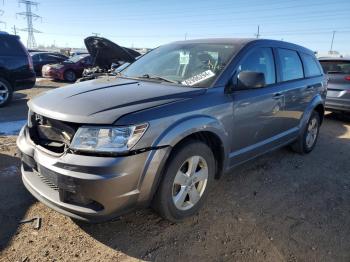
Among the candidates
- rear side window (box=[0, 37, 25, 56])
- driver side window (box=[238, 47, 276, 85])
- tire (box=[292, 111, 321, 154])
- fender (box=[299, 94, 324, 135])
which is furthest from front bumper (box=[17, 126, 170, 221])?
rear side window (box=[0, 37, 25, 56])

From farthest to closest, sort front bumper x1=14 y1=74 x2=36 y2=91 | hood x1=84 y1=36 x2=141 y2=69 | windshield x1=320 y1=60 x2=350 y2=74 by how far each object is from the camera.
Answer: hood x1=84 y1=36 x2=141 y2=69 → front bumper x1=14 y1=74 x2=36 y2=91 → windshield x1=320 y1=60 x2=350 y2=74

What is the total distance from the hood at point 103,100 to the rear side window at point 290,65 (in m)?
1.70

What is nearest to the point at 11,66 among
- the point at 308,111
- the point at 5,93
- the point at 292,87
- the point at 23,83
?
the point at 23,83

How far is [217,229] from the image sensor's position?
3.07 metres

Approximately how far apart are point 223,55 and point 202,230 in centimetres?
181

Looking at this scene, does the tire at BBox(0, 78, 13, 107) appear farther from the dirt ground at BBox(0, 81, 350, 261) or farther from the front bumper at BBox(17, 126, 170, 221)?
the front bumper at BBox(17, 126, 170, 221)

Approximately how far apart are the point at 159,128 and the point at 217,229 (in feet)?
3.81

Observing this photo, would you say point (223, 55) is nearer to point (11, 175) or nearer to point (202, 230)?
point (202, 230)

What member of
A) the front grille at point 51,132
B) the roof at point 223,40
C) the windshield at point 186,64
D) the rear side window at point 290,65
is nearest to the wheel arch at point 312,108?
the rear side window at point 290,65

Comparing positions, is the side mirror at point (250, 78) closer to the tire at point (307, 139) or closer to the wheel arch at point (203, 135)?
the wheel arch at point (203, 135)

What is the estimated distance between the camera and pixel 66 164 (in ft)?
7.95

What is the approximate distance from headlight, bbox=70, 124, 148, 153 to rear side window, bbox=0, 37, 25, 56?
724 centimetres

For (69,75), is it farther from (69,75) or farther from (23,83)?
(23,83)

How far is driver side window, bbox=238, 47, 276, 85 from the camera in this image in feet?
11.9
